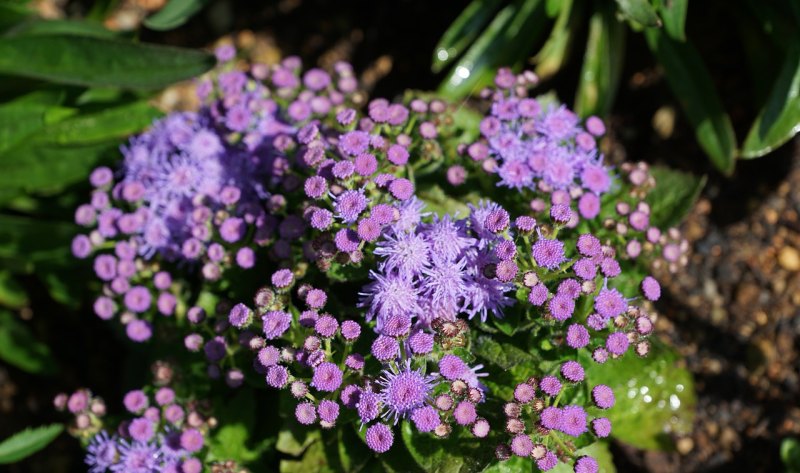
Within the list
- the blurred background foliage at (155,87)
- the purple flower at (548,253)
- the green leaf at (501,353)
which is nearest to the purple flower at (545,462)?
the green leaf at (501,353)

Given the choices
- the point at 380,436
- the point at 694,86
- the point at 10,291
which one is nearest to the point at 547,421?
the point at 380,436

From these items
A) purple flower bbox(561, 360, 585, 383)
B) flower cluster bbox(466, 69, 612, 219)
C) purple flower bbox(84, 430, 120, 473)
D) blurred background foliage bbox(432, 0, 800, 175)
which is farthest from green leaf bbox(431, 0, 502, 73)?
purple flower bbox(84, 430, 120, 473)

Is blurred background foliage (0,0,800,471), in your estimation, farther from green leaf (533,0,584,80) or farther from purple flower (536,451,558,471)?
purple flower (536,451,558,471)

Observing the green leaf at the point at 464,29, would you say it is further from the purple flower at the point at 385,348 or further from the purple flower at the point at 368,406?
the purple flower at the point at 368,406

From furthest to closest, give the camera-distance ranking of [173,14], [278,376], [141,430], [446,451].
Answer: [173,14], [141,430], [446,451], [278,376]

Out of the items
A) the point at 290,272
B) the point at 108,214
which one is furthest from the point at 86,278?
the point at 290,272

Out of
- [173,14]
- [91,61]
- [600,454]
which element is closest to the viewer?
[600,454]

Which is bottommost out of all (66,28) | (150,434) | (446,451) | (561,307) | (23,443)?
(23,443)

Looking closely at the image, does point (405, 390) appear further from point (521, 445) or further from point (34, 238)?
point (34, 238)
